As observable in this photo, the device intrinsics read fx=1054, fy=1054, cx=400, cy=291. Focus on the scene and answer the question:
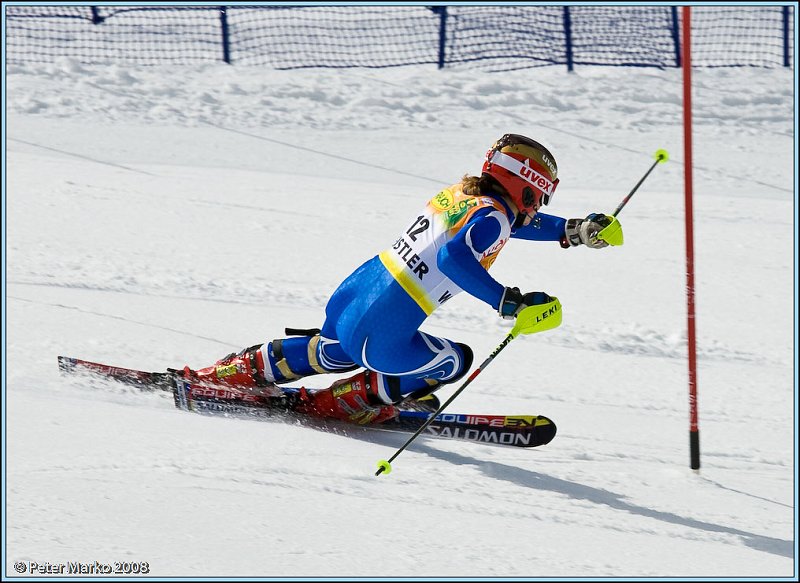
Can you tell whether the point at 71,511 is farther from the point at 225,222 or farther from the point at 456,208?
the point at 225,222

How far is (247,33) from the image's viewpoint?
13.2 metres

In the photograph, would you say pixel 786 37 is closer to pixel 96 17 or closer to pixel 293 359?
pixel 96 17

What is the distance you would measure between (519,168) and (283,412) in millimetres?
1677

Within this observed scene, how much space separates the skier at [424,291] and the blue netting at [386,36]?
7.75m

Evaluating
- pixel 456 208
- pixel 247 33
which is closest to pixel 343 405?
pixel 456 208

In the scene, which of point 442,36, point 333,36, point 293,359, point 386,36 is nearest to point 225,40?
point 333,36

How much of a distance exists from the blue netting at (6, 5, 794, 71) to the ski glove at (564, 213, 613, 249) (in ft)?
24.8

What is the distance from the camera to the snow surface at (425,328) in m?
3.92

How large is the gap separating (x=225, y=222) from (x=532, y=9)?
6935mm

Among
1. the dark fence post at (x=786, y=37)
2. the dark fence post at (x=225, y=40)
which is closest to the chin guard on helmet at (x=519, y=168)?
the dark fence post at (x=225, y=40)

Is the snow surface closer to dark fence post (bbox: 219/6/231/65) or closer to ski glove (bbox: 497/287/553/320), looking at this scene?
dark fence post (bbox: 219/6/231/65)

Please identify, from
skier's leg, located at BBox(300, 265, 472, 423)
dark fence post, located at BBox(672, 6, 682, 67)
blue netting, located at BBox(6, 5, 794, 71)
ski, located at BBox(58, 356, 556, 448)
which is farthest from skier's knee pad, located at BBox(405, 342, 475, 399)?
dark fence post, located at BBox(672, 6, 682, 67)

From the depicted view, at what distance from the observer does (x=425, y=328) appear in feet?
21.9

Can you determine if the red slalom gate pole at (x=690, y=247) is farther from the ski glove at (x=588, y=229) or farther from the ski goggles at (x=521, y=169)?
the ski goggles at (x=521, y=169)
